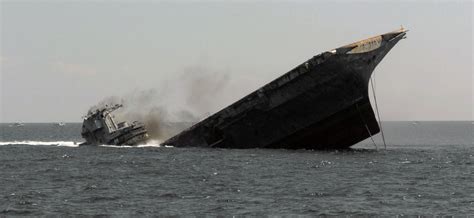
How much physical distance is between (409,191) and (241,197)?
8898mm

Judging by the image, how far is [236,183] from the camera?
135 feet

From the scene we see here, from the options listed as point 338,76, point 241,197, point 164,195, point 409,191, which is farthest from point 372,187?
point 338,76

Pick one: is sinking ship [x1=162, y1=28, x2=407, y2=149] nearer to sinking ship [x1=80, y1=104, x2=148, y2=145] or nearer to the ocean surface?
the ocean surface

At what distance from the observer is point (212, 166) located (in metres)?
49.3

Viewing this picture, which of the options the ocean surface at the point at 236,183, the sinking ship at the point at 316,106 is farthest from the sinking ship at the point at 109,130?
the sinking ship at the point at 316,106

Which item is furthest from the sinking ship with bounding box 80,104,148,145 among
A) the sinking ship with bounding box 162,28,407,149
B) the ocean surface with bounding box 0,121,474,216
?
the sinking ship with bounding box 162,28,407,149

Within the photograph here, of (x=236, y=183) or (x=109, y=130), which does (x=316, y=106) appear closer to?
(x=236, y=183)

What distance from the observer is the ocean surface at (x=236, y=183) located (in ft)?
108

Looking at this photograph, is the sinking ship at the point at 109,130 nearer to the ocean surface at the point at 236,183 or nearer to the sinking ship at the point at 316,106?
the ocean surface at the point at 236,183

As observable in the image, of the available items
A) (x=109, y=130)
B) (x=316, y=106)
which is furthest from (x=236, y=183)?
(x=109, y=130)

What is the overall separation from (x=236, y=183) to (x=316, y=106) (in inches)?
597

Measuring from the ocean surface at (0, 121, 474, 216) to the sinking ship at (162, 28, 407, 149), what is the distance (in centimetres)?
139

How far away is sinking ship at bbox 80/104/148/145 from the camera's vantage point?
64125 millimetres

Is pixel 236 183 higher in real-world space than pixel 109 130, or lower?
lower
